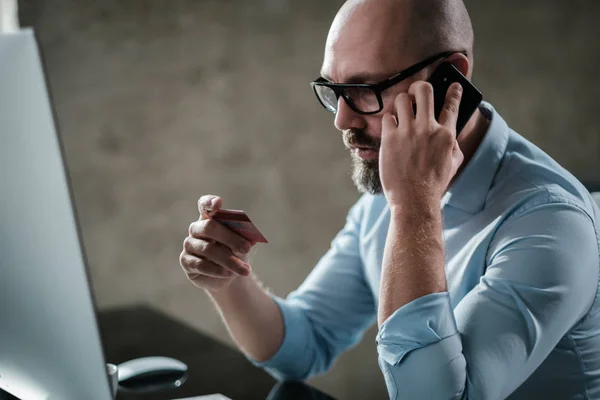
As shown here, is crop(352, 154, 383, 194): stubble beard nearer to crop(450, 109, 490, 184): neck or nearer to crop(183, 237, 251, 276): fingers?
crop(450, 109, 490, 184): neck

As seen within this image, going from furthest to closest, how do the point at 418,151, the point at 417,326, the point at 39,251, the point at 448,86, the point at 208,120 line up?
the point at 208,120, the point at 448,86, the point at 418,151, the point at 417,326, the point at 39,251

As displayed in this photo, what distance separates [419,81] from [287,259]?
1698 mm

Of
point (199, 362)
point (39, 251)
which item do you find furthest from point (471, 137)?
point (39, 251)

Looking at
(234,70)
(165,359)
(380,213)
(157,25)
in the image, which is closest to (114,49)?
(157,25)

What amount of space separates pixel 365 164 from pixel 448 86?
0.23 m

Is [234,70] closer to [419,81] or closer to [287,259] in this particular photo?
[287,259]

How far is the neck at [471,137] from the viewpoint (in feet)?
4.67

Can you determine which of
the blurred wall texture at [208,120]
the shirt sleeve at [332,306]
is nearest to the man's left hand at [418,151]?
the shirt sleeve at [332,306]

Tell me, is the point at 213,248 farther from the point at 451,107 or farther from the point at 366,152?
the point at 451,107

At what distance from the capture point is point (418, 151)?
1.21 metres

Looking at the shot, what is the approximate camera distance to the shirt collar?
135 centimetres

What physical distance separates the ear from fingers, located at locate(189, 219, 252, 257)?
49cm

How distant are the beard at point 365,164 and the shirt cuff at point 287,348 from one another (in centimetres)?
31

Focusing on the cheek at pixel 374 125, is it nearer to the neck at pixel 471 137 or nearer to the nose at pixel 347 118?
the nose at pixel 347 118
